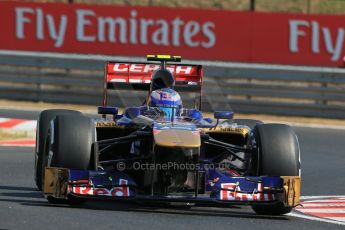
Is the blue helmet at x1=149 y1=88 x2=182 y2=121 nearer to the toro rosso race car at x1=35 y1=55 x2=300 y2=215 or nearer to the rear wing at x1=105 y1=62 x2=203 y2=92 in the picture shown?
the toro rosso race car at x1=35 y1=55 x2=300 y2=215

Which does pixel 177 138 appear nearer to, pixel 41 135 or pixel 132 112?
pixel 132 112

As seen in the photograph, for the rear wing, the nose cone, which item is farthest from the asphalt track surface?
the rear wing

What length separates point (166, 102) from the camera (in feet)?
38.3

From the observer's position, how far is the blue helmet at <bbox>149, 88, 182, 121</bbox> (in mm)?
11625

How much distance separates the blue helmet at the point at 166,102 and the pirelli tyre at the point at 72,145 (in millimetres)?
1342

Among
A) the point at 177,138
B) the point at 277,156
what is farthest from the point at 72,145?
the point at 277,156

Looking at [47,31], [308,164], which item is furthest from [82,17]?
[308,164]

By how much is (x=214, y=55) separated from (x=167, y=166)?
15.5m

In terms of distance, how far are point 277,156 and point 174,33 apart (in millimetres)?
15495

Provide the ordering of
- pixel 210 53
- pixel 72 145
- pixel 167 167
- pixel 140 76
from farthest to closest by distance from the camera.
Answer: pixel 210 53 < pixel 140 76 < pixel 72 145 < pixel 167 167

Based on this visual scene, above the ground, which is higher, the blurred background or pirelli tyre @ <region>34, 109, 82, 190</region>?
the blurred background

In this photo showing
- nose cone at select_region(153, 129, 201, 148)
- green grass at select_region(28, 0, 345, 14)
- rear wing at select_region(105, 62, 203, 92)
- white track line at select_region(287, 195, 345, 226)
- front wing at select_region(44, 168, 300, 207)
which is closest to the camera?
nose cone at select_region(153, 129, 201, 148)

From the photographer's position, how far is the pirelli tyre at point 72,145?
1025cm

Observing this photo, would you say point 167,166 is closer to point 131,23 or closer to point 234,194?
point 234,194
